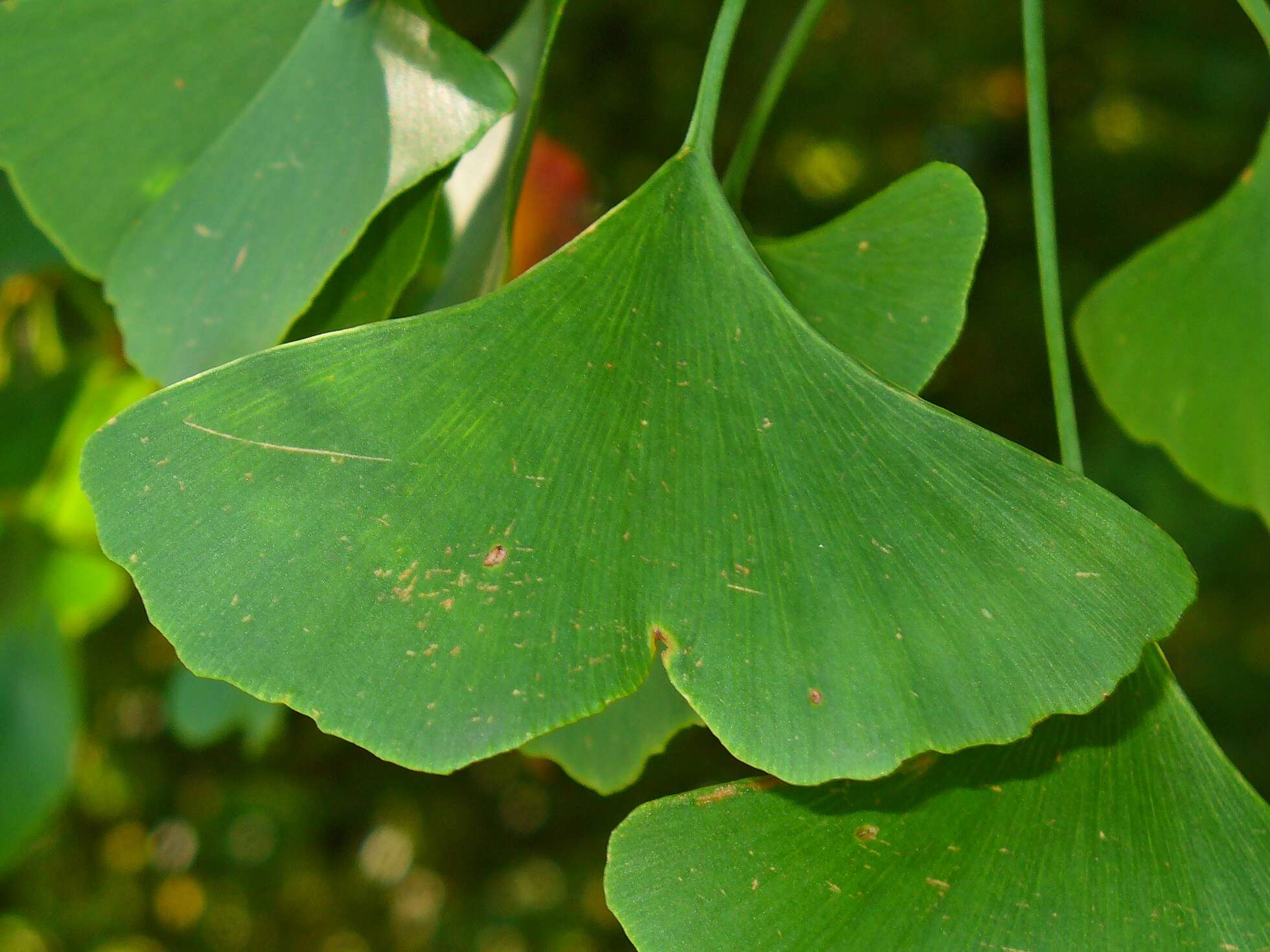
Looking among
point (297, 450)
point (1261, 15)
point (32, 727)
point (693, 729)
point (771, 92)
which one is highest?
point (1261, 15)

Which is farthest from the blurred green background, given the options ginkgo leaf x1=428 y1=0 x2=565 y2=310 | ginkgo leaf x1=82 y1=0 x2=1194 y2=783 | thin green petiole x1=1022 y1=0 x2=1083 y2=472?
ginkgo leaf x1=82 y1=0 x2=1194 y2=783

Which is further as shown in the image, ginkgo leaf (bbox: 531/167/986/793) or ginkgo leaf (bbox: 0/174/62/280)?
ginkgo leaf (bbox: 0/174/62/280)

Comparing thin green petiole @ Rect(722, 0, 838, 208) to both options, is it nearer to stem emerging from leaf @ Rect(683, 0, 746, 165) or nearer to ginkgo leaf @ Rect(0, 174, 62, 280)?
stem emerging from leaf @ Rect(683, 0, 746, 165)

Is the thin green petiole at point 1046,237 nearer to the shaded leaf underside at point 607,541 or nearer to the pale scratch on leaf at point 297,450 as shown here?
the shaded leaf underside at point 607,541

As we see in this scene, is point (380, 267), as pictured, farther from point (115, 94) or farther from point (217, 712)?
point (217, 712)

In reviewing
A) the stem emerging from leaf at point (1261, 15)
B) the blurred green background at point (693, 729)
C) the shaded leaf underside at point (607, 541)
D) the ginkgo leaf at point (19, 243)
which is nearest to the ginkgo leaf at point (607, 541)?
the shaded leaf underside at point (607, 541)

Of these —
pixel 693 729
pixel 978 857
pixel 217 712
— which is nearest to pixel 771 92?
pixel 978 857

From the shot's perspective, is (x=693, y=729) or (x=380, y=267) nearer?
(x=380, y=267)
